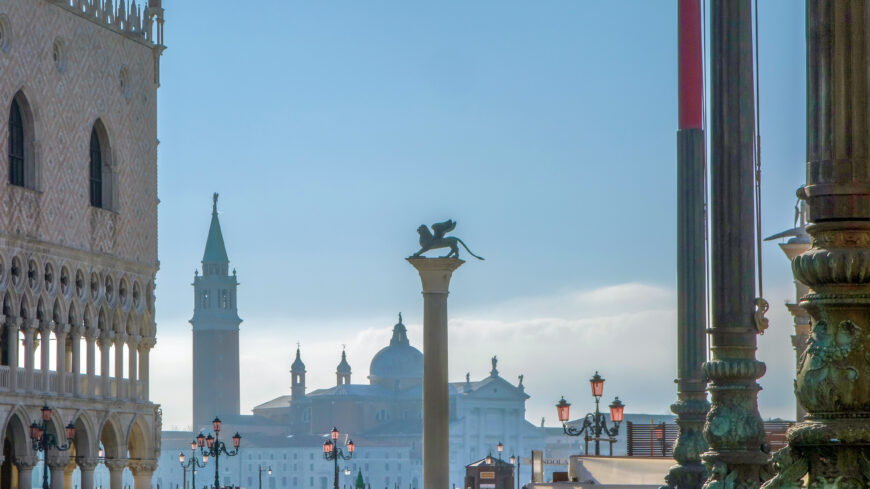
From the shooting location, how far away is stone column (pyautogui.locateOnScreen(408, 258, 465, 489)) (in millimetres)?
19562

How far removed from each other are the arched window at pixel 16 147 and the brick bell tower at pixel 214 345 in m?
98.9

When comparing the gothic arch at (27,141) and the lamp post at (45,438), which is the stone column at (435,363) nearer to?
the lamp post at (45,438)

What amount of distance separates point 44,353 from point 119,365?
142 inches

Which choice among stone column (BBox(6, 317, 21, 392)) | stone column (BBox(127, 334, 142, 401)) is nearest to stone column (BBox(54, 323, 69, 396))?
stone column (BBox(6, 317, 21, 392))

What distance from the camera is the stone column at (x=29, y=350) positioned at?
32.4 meters

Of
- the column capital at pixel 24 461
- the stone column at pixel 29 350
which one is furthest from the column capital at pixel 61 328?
the column capital at pixel 24 461

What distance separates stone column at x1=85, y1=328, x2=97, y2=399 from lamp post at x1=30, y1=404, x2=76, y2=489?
1906mm

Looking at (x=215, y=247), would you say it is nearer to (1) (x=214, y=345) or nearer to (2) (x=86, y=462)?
(1) (x=214, y=345)

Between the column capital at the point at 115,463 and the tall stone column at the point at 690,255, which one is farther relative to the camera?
the column capital at the point at 115,463

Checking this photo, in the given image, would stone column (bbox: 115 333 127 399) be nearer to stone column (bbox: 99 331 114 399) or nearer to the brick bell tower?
stone column (bbox: 99 331 114 399)

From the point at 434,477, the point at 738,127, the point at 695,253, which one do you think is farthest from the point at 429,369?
the point at 738,127

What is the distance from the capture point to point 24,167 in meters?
32.8

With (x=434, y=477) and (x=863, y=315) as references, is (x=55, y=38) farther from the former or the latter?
(x=863, y=315)

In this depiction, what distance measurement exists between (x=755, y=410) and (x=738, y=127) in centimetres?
128
